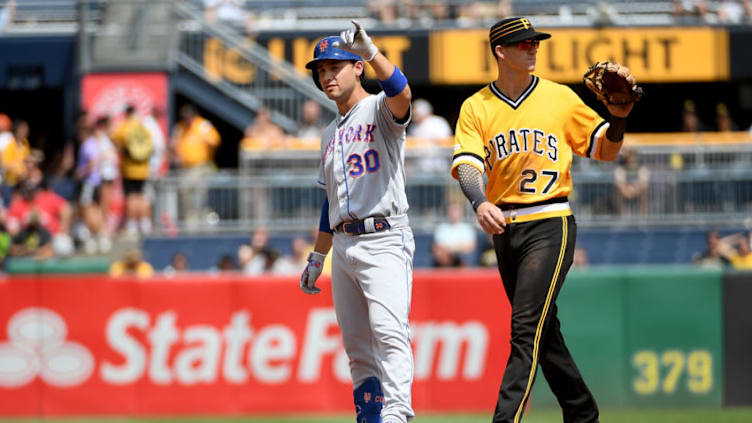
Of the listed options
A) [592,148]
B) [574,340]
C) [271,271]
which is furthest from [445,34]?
[592,148]

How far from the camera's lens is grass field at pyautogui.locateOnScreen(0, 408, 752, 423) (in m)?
10.7

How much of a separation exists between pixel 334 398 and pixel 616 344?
2796 millimetres

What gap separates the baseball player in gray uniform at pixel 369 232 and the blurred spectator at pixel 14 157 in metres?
10.2

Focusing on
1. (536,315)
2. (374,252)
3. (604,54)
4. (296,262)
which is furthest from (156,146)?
(536,315)

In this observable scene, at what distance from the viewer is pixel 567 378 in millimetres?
6500

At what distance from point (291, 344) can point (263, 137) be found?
16.9 ft

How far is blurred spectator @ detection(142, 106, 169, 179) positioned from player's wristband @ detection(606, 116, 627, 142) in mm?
10151

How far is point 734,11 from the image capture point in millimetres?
19172

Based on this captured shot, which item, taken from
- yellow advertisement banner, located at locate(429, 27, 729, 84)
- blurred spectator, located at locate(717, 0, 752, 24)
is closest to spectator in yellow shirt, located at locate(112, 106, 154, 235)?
yellow advertisement banner, located at locate(429, 27, 729, 84)

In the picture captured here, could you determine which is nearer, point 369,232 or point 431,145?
point 369,232

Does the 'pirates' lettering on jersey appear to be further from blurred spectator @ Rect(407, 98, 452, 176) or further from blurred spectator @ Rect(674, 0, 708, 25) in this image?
blurred spectator @ Rect(674, 0, 708, 25)

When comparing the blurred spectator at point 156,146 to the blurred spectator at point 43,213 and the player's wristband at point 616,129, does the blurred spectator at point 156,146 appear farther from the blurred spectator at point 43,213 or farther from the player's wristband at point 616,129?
the player's wristband at point 616,129

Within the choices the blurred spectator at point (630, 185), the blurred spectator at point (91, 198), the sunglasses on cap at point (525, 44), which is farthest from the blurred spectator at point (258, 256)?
the sunglasses on cap at point (525, 44)

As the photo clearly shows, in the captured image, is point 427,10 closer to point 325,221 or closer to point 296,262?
point 296,262
